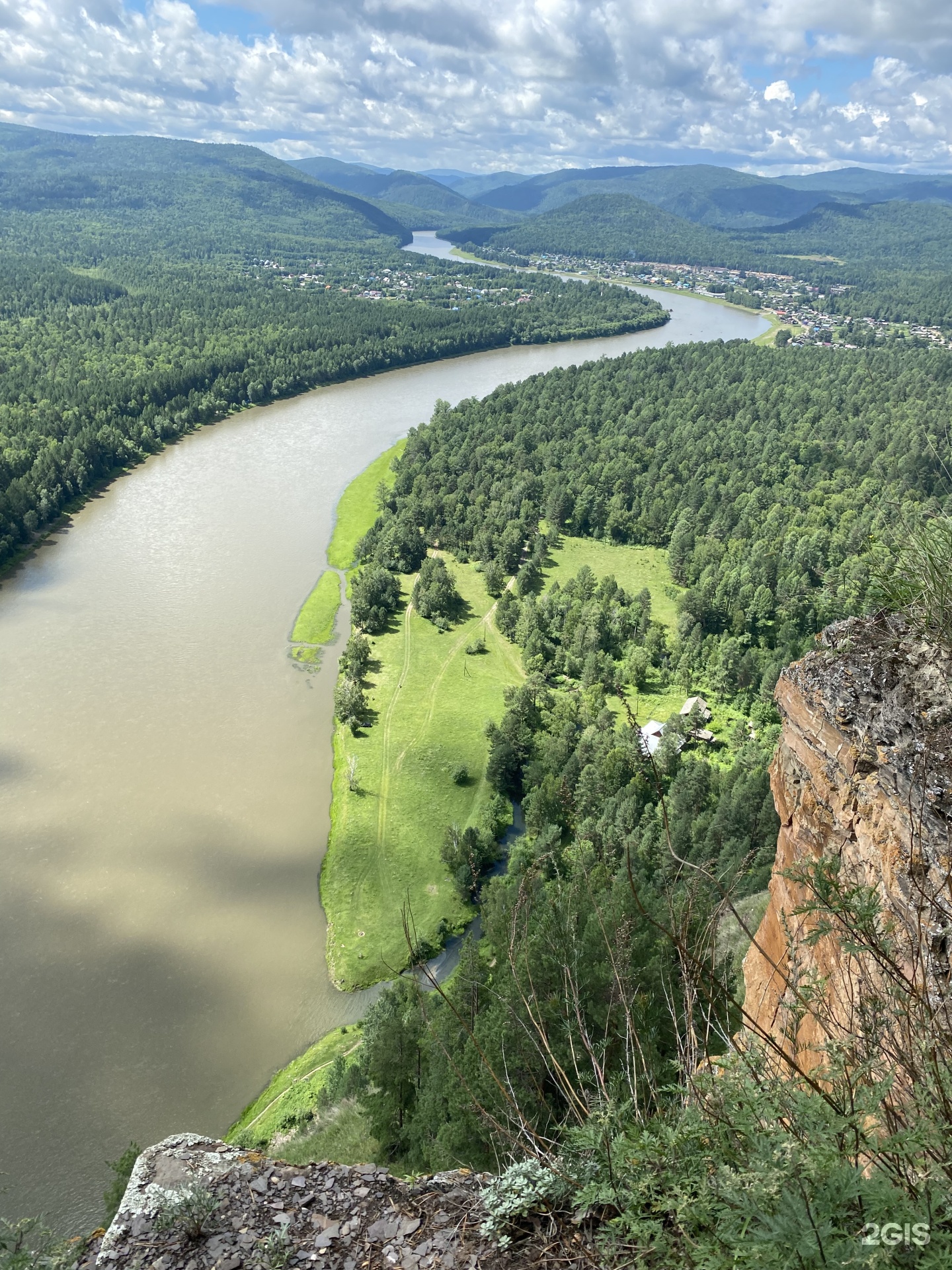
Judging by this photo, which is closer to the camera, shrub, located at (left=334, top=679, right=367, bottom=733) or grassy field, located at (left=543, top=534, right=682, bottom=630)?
shrub, located at (left=334, top=679, right=367, bottom=733)

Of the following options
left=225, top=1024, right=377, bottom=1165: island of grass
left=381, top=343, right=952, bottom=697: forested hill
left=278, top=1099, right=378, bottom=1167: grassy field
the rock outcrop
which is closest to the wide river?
left=225, top=1024, right=377, bottom=1165: island of grass

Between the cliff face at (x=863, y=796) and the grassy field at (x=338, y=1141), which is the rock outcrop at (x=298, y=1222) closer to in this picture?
the cliff face at (x=863, y=796)

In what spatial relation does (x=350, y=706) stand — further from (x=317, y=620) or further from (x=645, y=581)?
(x=645, y=581)

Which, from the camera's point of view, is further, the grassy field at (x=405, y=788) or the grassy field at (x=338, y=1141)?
the grassy field at (x=405, y=788)

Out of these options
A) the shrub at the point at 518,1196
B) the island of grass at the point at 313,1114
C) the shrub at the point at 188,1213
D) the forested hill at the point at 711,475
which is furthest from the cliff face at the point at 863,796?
the forested hill at the point at 711,475

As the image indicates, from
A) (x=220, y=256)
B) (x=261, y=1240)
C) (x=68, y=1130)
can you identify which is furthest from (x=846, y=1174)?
(x=220, y=256)

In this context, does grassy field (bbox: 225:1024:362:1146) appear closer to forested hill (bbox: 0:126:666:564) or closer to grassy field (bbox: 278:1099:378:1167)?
grassy field (bbox: 278:1099:378:1167)
